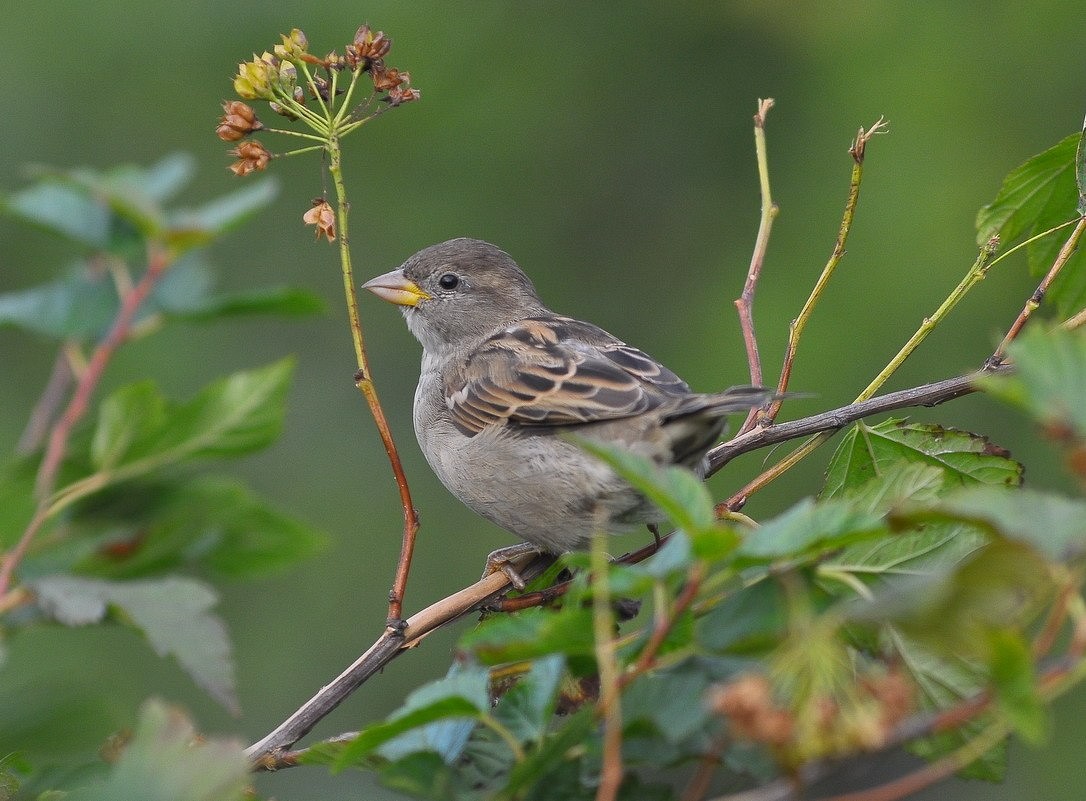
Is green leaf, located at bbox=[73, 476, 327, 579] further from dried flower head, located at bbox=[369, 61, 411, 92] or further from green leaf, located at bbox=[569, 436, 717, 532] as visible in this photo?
dried flower head, located at bbox=[369, 61, 411, 92]

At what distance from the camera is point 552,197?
11.3m

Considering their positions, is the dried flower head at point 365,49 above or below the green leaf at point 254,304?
above

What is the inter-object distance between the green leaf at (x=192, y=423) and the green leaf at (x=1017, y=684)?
773mm

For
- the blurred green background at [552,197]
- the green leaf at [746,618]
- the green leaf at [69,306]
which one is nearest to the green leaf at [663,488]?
the green leaf at [746,618]

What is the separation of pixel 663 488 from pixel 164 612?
0.53 meters

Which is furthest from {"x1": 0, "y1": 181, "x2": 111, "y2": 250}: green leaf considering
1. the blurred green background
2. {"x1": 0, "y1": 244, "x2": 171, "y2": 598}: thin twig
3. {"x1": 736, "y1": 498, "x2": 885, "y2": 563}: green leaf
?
the blurred green background

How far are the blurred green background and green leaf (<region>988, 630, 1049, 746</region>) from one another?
694 centimetres

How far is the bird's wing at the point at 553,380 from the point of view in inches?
146

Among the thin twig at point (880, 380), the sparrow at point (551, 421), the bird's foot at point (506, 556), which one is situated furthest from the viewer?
the bird's foot at point (506, 556)

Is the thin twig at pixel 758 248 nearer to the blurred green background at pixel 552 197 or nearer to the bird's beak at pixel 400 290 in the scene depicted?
the bird's beak at pixel 400 290

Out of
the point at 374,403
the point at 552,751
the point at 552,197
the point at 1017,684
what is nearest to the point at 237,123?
the point at 374,403

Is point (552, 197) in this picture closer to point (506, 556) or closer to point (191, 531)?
point (506, 556)

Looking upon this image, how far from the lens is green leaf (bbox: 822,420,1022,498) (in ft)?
8.26

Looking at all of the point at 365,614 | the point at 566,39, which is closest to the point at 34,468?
the point at 365,614
